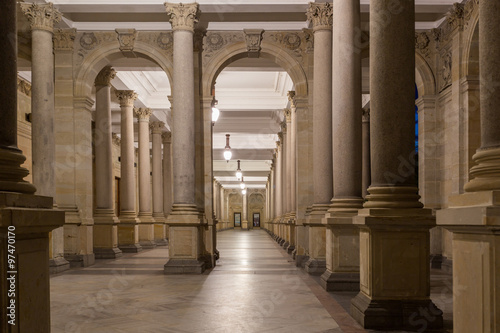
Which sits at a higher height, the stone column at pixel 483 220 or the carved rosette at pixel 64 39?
the carved rosette at pixel 64 39

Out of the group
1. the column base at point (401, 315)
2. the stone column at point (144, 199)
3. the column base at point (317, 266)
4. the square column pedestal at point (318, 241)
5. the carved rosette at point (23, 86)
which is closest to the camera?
the column base at point (401, 315)

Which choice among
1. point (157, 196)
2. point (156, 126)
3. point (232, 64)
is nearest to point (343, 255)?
point (232, 64)

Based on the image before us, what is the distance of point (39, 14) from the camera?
13.3 m

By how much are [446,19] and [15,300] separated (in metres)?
13.6

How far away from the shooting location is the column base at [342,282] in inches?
372

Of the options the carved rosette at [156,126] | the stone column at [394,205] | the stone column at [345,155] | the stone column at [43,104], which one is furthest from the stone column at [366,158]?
the stone column at [394,205]

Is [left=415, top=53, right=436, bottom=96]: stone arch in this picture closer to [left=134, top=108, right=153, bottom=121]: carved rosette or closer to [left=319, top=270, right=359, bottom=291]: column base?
[left=319, top=270, right=359, bottom=291]: column base

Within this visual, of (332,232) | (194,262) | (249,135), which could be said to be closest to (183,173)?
(194,262)

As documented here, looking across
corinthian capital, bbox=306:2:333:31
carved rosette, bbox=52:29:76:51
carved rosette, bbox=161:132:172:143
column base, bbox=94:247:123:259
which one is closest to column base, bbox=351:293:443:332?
corinthian capital, bbox=306:2:333:31

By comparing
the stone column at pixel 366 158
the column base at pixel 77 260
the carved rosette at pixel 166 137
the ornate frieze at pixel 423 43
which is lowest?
the column base at pixel 77 260

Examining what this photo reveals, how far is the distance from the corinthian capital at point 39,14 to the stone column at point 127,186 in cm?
773

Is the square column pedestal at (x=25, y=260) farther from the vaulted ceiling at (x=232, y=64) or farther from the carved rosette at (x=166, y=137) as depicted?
the carved rosette at (x=166, y=137)

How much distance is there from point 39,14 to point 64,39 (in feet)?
6.56

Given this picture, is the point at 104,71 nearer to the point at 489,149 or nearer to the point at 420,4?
the point at 420,4
